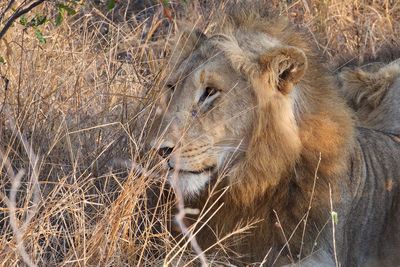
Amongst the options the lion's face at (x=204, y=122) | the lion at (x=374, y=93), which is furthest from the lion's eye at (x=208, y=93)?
the lion at (x=374, y=93)

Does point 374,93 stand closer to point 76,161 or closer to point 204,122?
point 204,122

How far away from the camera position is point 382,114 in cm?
581

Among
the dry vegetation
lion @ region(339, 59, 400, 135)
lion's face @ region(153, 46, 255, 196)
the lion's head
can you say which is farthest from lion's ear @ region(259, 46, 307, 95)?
lion @ region(339, 59, 400, 135)

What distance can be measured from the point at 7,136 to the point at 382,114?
2.14 metres

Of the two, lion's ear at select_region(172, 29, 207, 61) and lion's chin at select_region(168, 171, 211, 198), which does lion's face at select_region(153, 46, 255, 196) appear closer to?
lion's chin at select_region(168, 171, 211, 198)

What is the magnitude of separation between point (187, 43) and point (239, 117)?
56 cm

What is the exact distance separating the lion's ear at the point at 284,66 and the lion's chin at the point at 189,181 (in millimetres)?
486

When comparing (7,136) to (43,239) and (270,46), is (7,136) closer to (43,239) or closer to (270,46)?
(43,239)

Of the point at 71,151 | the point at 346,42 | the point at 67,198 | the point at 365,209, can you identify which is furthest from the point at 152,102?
the point at 346,42

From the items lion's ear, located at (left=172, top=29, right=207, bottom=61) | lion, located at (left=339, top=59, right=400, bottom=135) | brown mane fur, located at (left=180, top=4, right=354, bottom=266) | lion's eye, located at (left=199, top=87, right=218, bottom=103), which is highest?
lion's ear, located at (left=172, top=29, right=207, bottom=61)

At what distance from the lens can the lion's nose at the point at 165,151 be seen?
4122 mm

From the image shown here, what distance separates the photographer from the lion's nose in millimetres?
4122

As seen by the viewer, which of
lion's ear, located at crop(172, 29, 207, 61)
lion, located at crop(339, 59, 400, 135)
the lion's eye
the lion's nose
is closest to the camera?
the lion's nose

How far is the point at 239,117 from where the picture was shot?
4246mm
